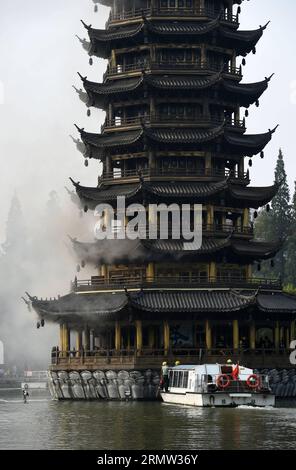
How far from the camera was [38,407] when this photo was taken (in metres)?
80.9

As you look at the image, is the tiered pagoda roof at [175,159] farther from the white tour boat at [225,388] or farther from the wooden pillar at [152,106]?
the white tour boat at [225,388]

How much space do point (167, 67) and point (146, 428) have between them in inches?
1557

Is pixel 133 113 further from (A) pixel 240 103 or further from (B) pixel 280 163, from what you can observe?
(B) pixel 280 163

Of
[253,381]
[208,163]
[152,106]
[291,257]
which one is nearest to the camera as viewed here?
[253,381]

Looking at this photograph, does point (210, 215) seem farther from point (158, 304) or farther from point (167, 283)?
point (158, 304)

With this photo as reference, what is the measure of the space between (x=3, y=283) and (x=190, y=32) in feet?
272

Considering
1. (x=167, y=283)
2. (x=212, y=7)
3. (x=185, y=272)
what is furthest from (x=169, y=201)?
(x=212, y=7)

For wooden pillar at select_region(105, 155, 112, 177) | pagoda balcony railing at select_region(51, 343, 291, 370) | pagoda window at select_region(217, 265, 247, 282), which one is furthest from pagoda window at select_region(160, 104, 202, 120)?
pagoda balcony railing at select_region(51, 343, 291, 370)

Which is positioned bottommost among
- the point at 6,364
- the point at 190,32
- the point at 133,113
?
the point at 6,364

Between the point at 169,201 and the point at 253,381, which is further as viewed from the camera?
Answer: the point at 169,201

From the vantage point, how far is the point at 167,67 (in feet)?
305
